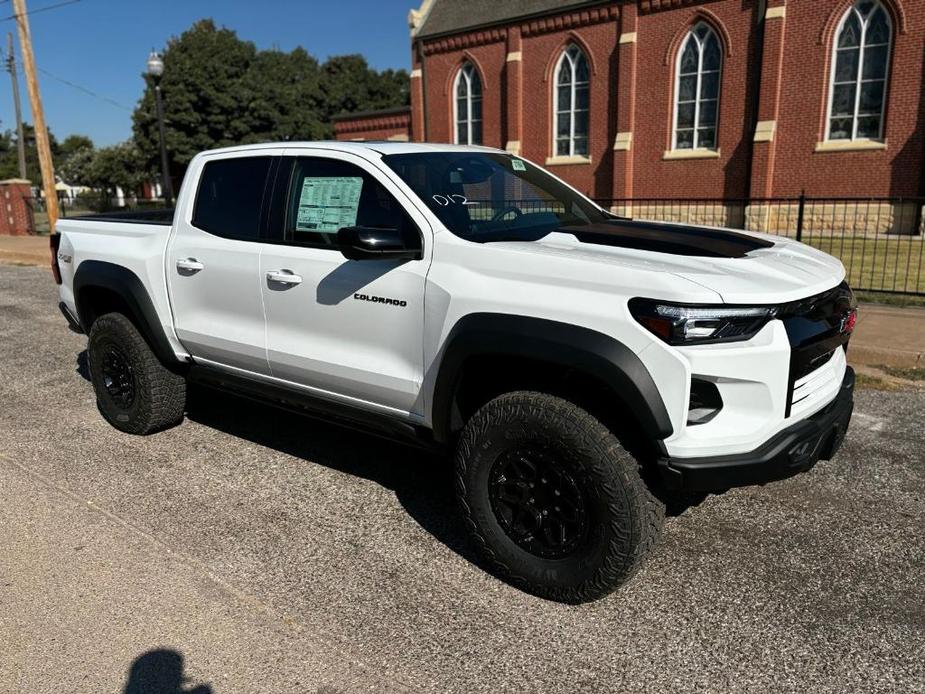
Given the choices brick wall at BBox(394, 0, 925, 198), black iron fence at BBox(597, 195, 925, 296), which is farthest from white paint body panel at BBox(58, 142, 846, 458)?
brick wall at BBox(394, 0, 925, 198)

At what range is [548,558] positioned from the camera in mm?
3074

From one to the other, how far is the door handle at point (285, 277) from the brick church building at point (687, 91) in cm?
1950

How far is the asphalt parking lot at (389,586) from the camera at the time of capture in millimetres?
2656

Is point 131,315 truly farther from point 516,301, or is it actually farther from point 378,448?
point 516,301

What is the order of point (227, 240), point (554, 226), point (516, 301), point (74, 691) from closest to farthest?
point (74, 691) < point (516, 301) < point (554, 226) < point (227, 240)

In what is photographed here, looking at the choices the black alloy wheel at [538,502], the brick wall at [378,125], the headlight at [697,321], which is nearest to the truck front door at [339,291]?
the black alloy wheel at [538,502]

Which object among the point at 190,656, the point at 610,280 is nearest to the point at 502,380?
the point at 610,280

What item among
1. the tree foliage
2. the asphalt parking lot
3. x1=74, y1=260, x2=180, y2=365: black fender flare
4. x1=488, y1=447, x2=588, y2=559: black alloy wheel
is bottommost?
the asphalt parking lot

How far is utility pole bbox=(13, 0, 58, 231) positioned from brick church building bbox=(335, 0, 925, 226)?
12.8m

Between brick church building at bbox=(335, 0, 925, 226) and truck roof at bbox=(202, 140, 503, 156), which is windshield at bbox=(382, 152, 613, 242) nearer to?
truck roof at bbox=(202, 140, 503, 156)

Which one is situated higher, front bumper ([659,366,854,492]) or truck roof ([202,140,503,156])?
truck roof ([202,140,503,156])

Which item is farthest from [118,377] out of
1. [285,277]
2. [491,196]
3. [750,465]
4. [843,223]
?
[843,223]

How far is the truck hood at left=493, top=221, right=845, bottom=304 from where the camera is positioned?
273 centimetres

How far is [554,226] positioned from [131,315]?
9.66 feet
